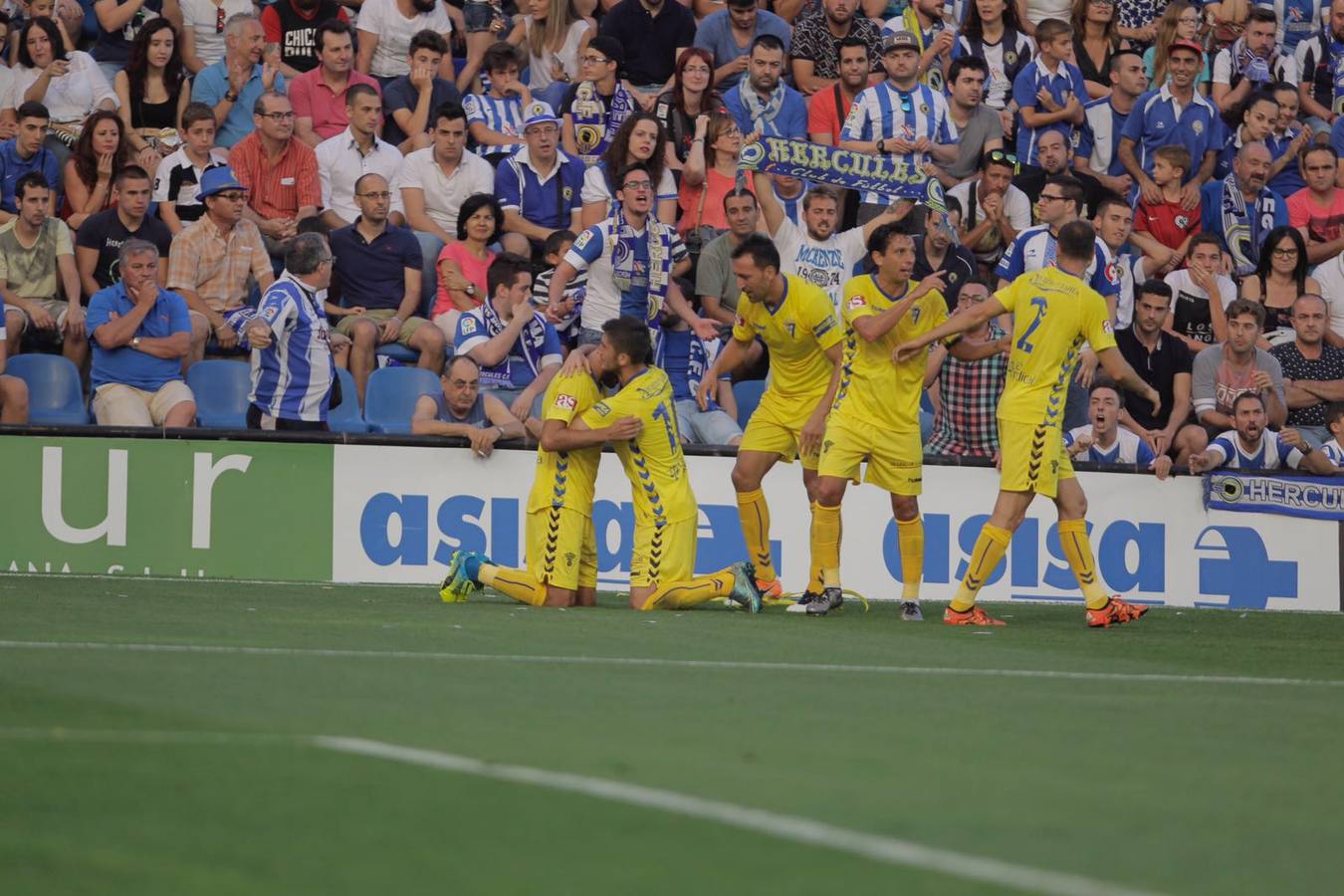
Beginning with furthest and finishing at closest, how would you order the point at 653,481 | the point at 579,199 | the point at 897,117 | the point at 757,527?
the point at 897,117
the point at 579,199
the point at 757,527
the point at 653,481

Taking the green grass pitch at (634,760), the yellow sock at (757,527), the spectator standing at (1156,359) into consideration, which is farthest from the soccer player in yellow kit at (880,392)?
the spectator standing at (1156,359)

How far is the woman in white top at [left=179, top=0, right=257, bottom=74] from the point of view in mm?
18047

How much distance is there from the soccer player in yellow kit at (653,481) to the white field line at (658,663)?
351 cm

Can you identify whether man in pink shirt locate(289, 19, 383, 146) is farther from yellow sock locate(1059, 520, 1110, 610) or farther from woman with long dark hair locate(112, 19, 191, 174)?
yellow sock locate(1059, 520, 1110, 610)

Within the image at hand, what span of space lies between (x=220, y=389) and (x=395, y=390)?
4.51 feet

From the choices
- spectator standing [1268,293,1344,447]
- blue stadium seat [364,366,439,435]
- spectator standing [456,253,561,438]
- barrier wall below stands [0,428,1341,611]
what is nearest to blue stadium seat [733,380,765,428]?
barrier wall below stands [0,428,1341,611]

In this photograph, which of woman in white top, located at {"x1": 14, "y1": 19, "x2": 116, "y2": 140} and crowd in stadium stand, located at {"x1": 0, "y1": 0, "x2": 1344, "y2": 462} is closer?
crowd in stadium stand, located at {"x1": 0, "y1": 0, "x2": 1344, "y2": 462}

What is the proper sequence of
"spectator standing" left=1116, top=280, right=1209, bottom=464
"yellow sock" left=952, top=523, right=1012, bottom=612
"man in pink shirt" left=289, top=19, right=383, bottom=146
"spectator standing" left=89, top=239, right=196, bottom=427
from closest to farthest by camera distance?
"yellow sock" left=952, top=523, right=1012, bottom=612, "spectator standing" left=89, top=239, right=196, bottom=427, "spectator standing" left=1116, top=280, right=1209, bottom=464, "man in pink shirt" left=289, top=19, right=383, bottom=146

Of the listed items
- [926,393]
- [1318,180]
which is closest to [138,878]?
[926,393]

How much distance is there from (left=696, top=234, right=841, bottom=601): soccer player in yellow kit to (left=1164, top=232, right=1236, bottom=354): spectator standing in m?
5.79

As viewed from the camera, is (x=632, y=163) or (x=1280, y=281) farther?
(x=1280, y=281)

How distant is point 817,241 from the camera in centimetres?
1708

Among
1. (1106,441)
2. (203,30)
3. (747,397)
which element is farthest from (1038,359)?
(203,30)

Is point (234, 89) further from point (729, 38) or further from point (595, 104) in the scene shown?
point (729, 38)
